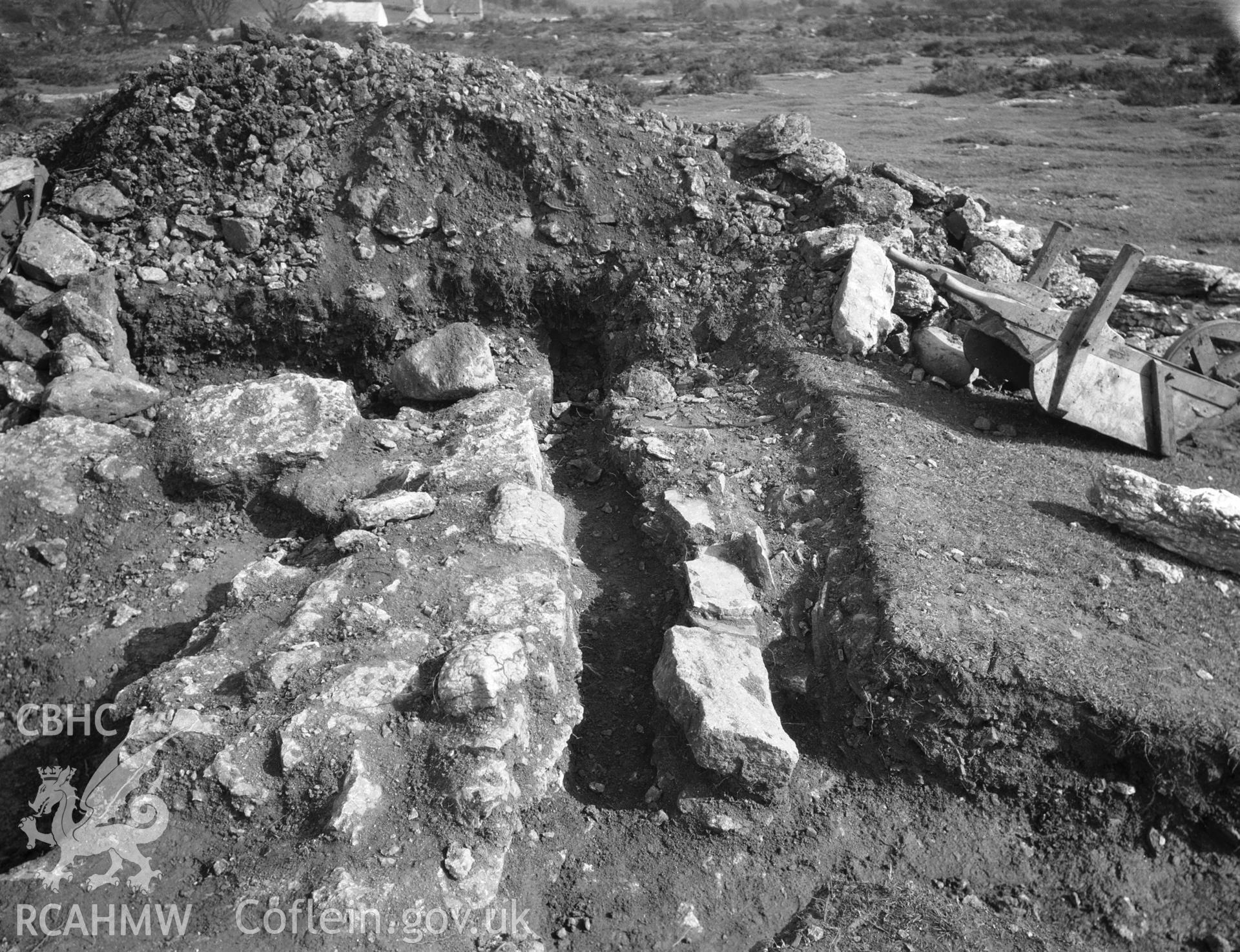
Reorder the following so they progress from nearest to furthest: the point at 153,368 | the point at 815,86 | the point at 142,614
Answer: the point at 142,614
the point at 153,368
the point at 815,86

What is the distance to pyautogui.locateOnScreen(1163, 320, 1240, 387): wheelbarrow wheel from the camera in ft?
19.6

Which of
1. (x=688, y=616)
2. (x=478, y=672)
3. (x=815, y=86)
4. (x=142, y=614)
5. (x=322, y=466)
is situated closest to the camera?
(x=478, y=672)

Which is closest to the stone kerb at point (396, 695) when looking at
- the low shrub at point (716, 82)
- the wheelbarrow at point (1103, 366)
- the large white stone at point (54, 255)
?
the wheelbarrow at point (1103, 366)

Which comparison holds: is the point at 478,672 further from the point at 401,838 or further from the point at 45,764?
the point at 45,764

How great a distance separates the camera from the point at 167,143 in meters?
7.44

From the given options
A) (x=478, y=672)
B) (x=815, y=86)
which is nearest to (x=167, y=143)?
(x=478, y=672)

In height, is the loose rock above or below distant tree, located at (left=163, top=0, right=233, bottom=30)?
above

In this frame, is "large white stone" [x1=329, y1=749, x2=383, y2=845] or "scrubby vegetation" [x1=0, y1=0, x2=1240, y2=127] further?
"scrubby vegetation" [x1=0, y1=0, x2=1240, y2=127]

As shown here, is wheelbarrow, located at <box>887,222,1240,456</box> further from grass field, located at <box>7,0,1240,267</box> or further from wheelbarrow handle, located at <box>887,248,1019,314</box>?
grass field, located at <box>7,0,1240,267</box>

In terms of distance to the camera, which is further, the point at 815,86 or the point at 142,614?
the point at 815,86

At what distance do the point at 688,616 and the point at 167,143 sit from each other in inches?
253

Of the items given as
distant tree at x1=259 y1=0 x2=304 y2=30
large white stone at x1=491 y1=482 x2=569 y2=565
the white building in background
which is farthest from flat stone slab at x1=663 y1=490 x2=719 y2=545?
the white building in background

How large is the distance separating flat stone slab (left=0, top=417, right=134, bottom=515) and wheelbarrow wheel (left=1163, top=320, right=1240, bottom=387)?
7.46m

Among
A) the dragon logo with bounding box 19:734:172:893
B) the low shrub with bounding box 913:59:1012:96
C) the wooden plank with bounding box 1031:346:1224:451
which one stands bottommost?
the dragon logo with bounding box 19:734:172:893
